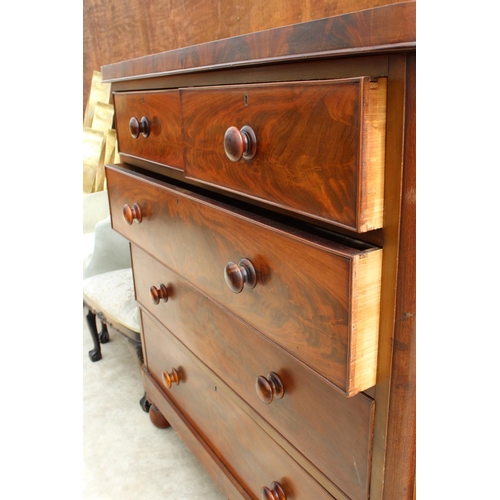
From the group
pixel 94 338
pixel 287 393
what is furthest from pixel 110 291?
pixel 287 393

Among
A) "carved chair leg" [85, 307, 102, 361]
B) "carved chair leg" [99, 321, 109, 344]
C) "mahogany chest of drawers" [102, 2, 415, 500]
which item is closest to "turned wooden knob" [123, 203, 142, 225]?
"mahogany chest of drawers" [102, 2, 415, 500]

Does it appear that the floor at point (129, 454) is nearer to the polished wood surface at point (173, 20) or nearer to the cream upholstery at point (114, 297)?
the cream upholstery at point (114, 297)

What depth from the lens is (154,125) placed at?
875 mm

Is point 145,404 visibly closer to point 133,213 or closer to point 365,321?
point 133,213

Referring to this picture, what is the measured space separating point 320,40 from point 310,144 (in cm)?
10

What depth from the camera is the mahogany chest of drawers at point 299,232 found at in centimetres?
45

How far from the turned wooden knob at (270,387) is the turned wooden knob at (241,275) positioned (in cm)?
16

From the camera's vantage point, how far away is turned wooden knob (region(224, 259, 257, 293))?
0.63 metres
